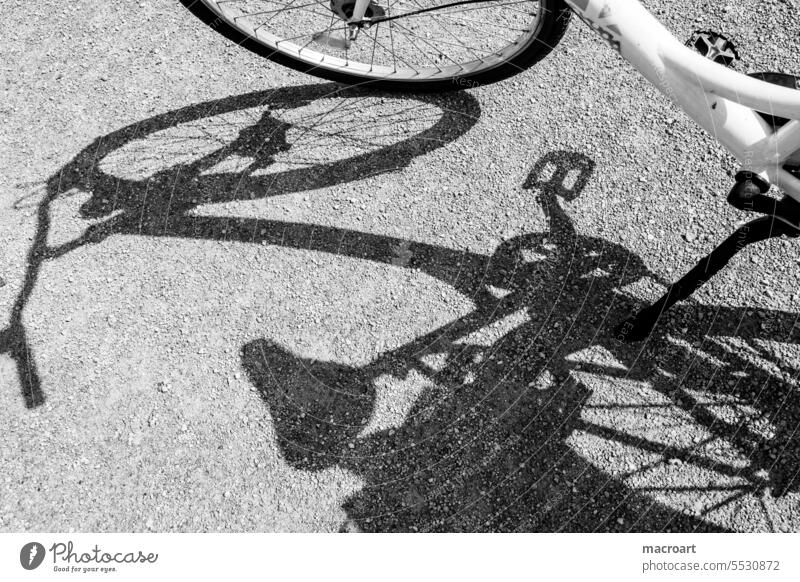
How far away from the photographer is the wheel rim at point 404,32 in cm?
351

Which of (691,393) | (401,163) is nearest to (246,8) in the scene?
(401,163)

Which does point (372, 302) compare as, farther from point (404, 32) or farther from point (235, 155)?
point (404, 32)

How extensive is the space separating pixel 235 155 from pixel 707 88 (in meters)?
2.34

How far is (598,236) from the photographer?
318 centimetres

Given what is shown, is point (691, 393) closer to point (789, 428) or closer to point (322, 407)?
point (789, 428)

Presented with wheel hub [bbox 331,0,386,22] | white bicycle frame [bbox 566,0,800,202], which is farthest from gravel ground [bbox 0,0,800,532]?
white bicycle frame [bbox 566,0,800,202]

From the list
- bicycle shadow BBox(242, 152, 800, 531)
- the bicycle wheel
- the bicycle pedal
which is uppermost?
the bicycle pedal

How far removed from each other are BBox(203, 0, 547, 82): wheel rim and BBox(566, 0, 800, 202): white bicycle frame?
1.36 metres

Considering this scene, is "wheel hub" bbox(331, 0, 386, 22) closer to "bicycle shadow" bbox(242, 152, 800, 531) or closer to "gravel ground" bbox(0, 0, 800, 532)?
"gravel ground" bbox(0, 0, 800, 532)

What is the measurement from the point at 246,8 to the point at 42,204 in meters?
1.57

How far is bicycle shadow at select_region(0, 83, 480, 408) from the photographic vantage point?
3.32m

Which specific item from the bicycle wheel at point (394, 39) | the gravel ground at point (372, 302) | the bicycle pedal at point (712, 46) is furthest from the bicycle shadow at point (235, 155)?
the bicycle pedal at point (712, 46)

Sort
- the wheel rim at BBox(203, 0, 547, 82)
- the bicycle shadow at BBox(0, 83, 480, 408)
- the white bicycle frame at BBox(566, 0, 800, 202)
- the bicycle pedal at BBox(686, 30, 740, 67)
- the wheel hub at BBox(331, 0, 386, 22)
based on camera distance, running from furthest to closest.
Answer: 1. the wheel rim at BBox(203, 0, 547, 82)
2. the bicycle shadow at BBox(0, 83, 480, 408)
3. the wheel hub at BBox(331, 0, 386, 22)
4. the bicycle pedal at BBox(686, 30, 740, 67)
5. the white bicycle frame at BBox(566, 0, 800, 202)

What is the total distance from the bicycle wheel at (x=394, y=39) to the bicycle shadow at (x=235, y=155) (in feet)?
0.47
